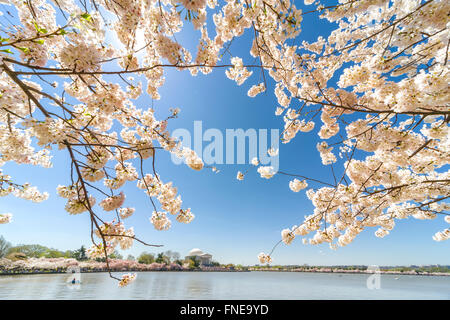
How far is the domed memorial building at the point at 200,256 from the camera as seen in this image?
5491cm

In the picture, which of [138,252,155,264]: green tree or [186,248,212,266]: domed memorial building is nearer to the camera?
[138,252,155,264]: green tree

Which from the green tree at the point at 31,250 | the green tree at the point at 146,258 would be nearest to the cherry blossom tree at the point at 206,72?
the green tree at the point at 146,258

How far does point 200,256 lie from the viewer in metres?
55.3

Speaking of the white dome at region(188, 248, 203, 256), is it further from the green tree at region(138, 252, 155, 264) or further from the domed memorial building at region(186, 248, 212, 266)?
the green tree at region(138, 252, 155, 264)

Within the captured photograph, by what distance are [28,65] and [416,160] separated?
537cm

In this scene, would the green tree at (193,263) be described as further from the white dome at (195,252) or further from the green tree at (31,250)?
the green tree at (31,250)

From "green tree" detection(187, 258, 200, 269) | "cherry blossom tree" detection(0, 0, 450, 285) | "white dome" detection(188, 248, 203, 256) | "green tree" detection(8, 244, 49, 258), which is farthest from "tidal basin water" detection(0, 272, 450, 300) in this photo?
"white dome" detection(188, 248, 203, 256)

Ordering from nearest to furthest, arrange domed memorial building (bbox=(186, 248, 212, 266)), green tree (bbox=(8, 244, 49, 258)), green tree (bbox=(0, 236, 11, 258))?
green tree (bbox=(0, 236, 11, 258))
green tree (bbox=(8, 244, 49, 258))
domed memorial building (bbox=(186, 248, 212, 266))

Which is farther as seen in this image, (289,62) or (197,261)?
(197,261)

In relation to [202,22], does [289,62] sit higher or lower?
higher

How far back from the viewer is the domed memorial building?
180 feet

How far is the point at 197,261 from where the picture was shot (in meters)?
54.0
